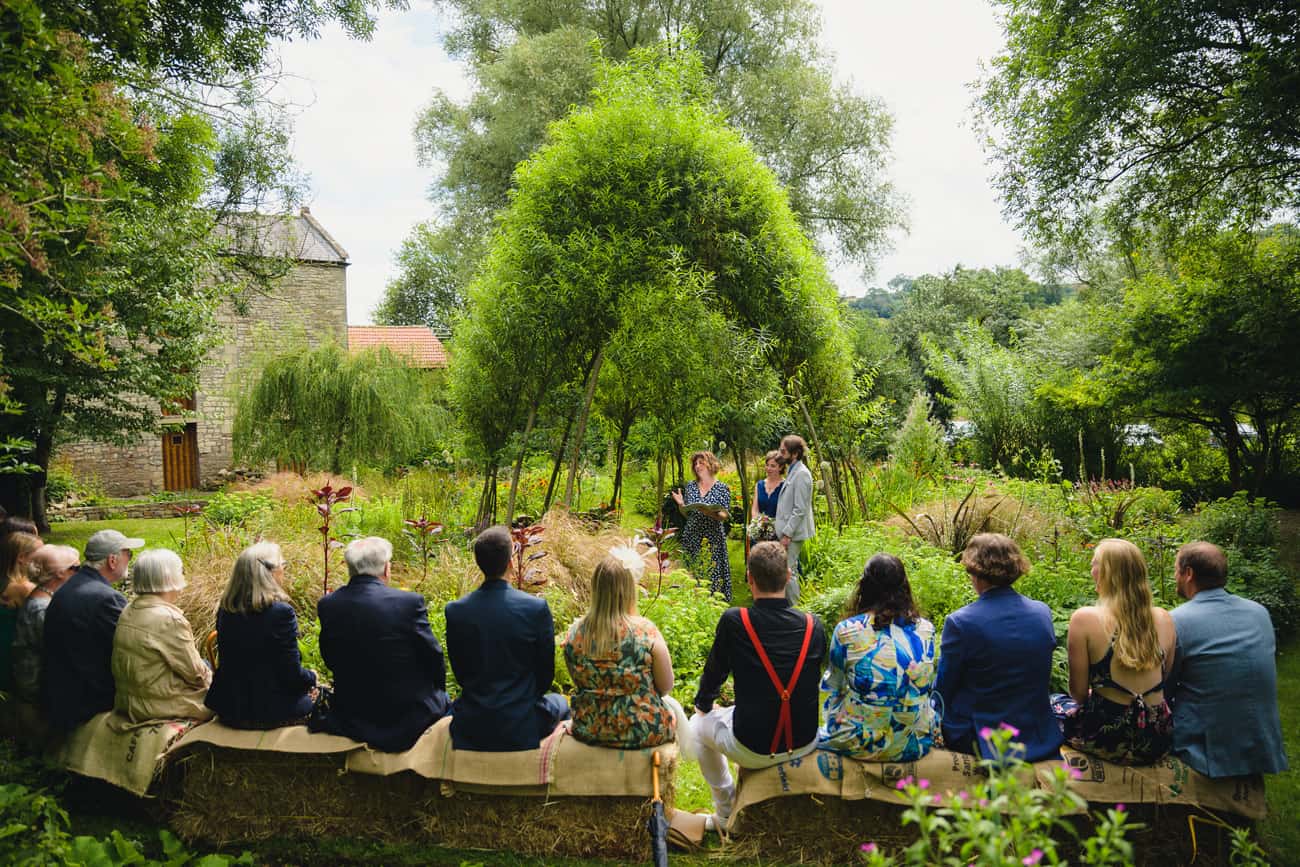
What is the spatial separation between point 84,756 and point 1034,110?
9.42 meters

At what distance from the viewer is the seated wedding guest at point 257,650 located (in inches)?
134

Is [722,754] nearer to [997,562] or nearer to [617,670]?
[617,670]

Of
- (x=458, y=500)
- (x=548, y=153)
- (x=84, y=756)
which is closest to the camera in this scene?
(x=84, y=756)

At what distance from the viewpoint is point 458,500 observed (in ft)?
29.7

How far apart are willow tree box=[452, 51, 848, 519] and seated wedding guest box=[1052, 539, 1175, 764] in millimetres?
4249

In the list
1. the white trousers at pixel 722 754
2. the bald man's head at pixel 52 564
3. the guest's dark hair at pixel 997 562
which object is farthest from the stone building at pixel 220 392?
the guest's dark hair at pixel 997 562

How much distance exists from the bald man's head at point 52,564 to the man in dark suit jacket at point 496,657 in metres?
2.16

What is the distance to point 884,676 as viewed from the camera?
3086 millimetres

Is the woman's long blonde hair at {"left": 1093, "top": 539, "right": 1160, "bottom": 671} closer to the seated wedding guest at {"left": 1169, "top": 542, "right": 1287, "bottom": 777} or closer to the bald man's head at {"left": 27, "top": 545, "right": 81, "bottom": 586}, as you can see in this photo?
the seated wedding guest at {"left": 1169, "top": 542, "right": 1287, "bottom": 777}

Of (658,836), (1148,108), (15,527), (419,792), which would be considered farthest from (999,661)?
(1148,108)

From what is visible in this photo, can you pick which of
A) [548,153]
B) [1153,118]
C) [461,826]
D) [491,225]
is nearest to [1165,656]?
[461,826]

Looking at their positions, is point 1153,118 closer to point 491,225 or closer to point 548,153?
point 548,153

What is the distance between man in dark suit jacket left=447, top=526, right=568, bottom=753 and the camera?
3203 mm

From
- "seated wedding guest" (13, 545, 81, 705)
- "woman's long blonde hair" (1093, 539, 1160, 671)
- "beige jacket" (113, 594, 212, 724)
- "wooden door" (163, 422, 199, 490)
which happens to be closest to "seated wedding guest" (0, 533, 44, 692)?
"seated wedding guest" (13, 545, 81, 705)
